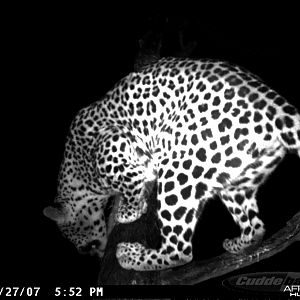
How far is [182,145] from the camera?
2.24 meters

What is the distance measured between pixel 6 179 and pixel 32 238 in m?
0.68

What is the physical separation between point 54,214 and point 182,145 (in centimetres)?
123

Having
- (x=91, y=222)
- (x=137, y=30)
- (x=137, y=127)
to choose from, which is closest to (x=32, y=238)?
(x=91, y=222)

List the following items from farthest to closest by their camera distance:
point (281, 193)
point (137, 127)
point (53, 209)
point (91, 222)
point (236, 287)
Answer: point (281, 193) → point (91, 222) → point (53, 209) → point (137, 127) → point (236, 287)

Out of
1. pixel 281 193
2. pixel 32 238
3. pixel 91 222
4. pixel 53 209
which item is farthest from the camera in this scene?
pixel 32 238

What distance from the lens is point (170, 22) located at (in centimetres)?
301

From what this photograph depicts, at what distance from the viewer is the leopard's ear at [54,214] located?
2.89 meters

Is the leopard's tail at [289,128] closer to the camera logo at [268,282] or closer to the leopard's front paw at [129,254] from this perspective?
the camera logo at [268,282]

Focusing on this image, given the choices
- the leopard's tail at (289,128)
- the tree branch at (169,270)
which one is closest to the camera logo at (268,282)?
the tree branch at (169,270)

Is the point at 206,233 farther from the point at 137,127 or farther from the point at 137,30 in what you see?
the point at 137,30

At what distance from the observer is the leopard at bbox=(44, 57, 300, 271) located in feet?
7.04

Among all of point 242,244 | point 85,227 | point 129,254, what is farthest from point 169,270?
point 85,227

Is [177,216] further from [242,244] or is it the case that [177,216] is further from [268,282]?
[268,282]

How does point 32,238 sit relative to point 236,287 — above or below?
below
